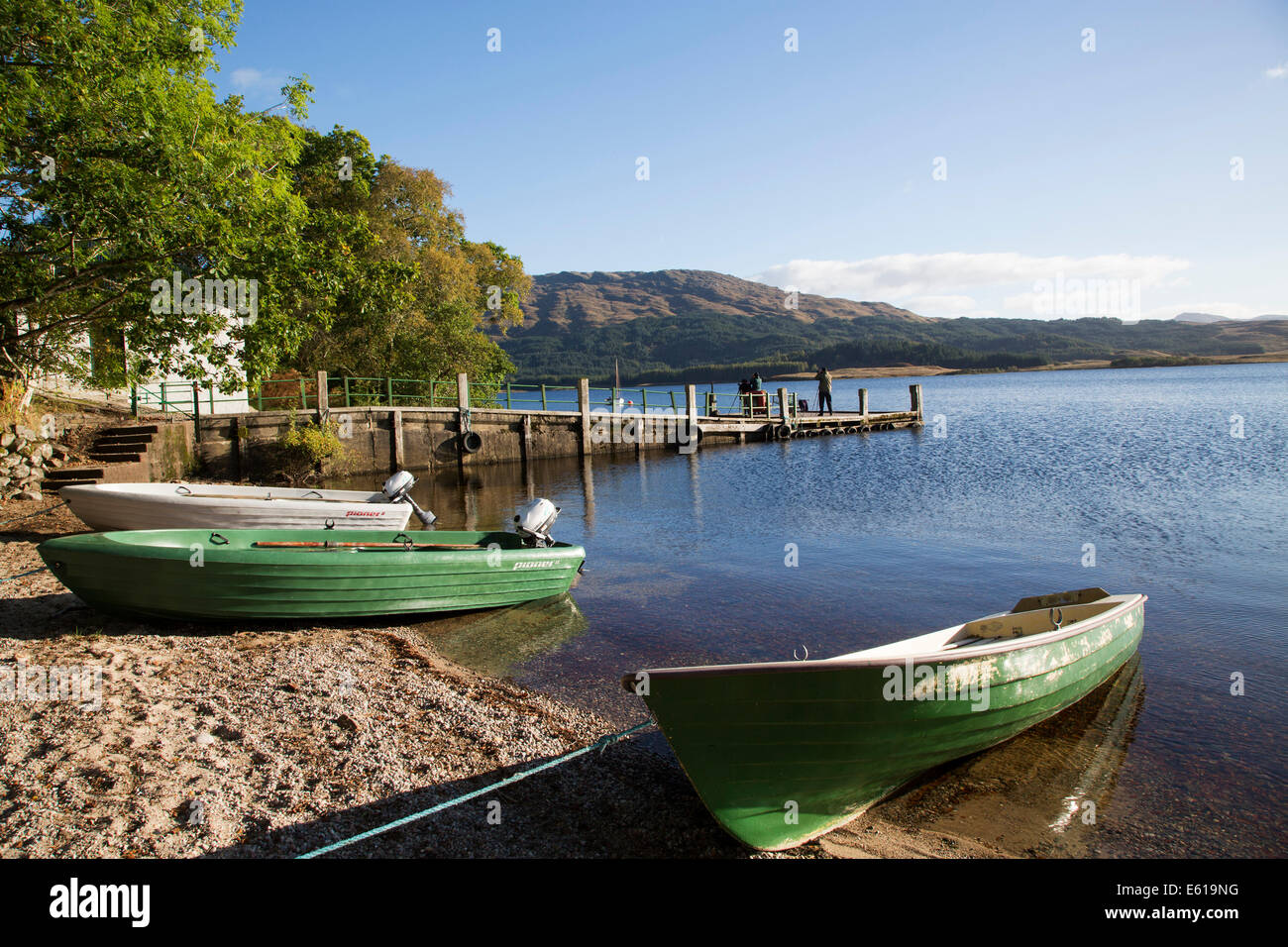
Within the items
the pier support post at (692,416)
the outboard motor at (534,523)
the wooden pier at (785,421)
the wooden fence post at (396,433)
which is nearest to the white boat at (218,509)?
the outboard motor at (534,523)

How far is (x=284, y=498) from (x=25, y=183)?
6.32m

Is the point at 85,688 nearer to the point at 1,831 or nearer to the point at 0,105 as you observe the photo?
the point at 1,831

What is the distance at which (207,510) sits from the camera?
11352 mm

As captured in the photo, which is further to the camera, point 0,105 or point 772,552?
point 772,552

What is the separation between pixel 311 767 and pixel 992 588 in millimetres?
9601

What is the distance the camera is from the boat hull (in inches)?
447

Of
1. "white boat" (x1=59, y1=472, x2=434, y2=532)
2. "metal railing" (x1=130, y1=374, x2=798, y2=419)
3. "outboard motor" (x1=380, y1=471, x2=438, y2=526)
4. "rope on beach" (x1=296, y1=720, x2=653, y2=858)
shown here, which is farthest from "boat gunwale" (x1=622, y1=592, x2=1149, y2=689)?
"metal railing" (x1=130, y1=374, x2=798, y2=419)

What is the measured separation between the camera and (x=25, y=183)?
11984mm

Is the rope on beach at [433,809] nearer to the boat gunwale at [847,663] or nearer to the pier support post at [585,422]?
the boat gunwale at [847,663]

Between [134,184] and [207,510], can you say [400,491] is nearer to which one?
[207,510]

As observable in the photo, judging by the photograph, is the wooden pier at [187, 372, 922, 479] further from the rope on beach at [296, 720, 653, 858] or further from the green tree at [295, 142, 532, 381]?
the rope on beach at [296, 720, 653, 858]

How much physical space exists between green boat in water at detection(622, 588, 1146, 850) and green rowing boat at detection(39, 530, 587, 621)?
5.48m
